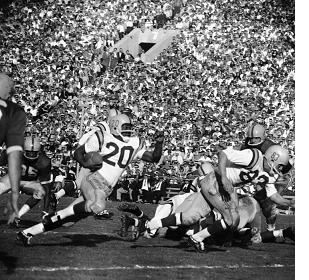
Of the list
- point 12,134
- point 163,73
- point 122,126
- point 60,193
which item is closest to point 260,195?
point 122,126

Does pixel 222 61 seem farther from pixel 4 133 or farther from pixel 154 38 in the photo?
pixel 4 133

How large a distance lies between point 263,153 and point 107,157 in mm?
1523

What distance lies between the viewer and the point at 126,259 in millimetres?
4219

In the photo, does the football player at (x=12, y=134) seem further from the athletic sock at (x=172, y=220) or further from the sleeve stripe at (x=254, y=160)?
the sleeve stripe at (x=254, y=160)

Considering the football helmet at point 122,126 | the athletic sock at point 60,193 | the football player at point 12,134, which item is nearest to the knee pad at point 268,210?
the football helmet at point 122,126

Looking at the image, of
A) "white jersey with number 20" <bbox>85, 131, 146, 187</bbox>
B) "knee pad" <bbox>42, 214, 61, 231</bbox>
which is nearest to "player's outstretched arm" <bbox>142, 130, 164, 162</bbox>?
"white jersey with number 20" <bbox>85, 131, 146, 187</bbox>

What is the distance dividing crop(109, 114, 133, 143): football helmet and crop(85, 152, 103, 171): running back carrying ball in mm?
353

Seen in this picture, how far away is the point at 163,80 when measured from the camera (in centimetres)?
1165

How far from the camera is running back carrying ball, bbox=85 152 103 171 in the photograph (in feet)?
14.6

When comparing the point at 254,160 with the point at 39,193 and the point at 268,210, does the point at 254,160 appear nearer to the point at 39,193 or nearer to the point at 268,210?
the point at 268,210

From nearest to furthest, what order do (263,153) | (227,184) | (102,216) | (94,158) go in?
(94,158), (227,184), (263,153), (102,216)

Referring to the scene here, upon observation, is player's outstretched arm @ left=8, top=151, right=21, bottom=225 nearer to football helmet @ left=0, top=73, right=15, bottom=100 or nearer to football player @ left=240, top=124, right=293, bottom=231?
football helmet @ left=0, top=73, right=15, bottom=100

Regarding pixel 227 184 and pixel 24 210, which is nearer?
pixel 227 184

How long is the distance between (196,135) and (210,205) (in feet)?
20.0
